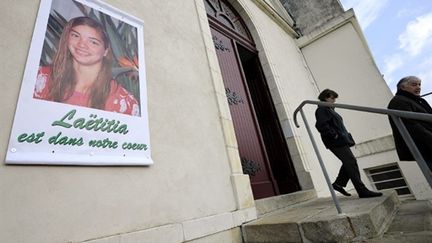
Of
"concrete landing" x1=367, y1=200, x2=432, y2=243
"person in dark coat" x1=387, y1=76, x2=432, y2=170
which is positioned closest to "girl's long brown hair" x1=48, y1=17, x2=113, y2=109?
"concrete landing" x1=367, y1=200, x2=432, y2=243

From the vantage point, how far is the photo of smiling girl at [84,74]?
136 centimetres

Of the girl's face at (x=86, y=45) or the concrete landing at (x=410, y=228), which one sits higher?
the girl's face at (x=86, y=45)

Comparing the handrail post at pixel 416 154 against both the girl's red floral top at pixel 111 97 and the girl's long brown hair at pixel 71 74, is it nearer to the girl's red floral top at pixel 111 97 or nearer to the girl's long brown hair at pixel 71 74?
the girl's red floral top at pixel 111 97

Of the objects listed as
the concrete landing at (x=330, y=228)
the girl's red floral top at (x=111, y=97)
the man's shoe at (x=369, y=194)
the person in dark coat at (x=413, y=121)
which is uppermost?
the girl's red floral top at (x=111, y=97)

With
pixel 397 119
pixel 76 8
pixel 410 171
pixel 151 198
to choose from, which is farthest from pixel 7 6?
pixel 410 171

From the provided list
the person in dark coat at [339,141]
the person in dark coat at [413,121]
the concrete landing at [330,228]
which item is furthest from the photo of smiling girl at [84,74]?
the person in dark coat at [413,121]

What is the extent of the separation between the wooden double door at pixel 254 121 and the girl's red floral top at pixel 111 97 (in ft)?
5.79

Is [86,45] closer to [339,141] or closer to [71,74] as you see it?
[71,74]

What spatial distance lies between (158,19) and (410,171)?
19.3 feet

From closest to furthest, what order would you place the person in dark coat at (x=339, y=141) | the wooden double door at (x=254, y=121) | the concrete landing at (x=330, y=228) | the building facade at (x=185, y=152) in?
the building facade at (x=185, y=152) < the concrete landing at (x=330, y=228) < the person in dark coat at (x=339, y=141) < the wooden double door at (x=254, y=121)

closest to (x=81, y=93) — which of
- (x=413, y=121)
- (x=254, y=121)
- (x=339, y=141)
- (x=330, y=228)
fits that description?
(x=330, y=228)

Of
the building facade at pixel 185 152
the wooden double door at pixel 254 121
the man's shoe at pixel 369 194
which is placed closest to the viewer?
the building facade at pixel 185 152

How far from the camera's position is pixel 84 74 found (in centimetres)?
152

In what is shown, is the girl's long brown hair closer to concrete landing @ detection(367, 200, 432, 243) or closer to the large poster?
the large poster
